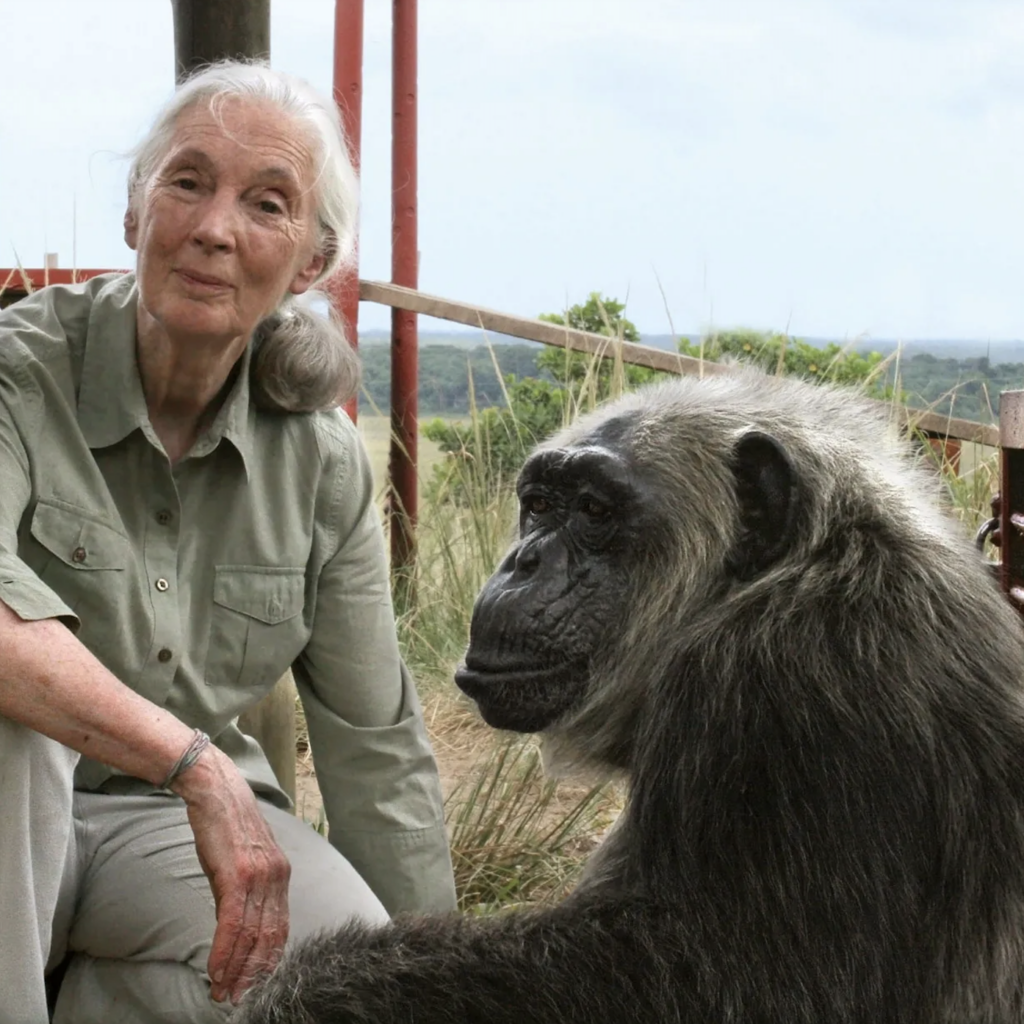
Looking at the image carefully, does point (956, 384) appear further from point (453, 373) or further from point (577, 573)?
point (577, 573)

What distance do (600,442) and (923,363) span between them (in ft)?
12.7

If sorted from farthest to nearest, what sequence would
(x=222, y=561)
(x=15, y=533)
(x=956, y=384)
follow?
1. (x=956, y=384)
2. (x=222, y=561)
3. (x=15, y=533)

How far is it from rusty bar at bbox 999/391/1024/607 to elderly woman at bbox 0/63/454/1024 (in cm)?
126

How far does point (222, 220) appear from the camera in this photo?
9.38 feet

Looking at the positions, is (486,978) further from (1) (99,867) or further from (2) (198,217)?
(2) (198,217)

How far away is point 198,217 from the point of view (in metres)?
2.87

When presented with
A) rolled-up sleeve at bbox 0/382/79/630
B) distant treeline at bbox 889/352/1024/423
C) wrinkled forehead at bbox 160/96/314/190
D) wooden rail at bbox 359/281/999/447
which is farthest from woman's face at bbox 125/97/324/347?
distant treeline at bbox 889/352/1024/423

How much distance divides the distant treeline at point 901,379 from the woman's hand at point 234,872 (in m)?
3.18

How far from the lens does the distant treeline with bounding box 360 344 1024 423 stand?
19.8 feet

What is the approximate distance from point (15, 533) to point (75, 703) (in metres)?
0.39

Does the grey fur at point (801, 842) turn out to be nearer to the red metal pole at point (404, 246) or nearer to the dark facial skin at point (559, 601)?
the dark facial skin at point (559, 601)

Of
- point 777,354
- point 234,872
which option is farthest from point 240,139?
point 777,354

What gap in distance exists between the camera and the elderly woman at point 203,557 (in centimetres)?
273

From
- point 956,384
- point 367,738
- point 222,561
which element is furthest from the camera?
point 956,384
